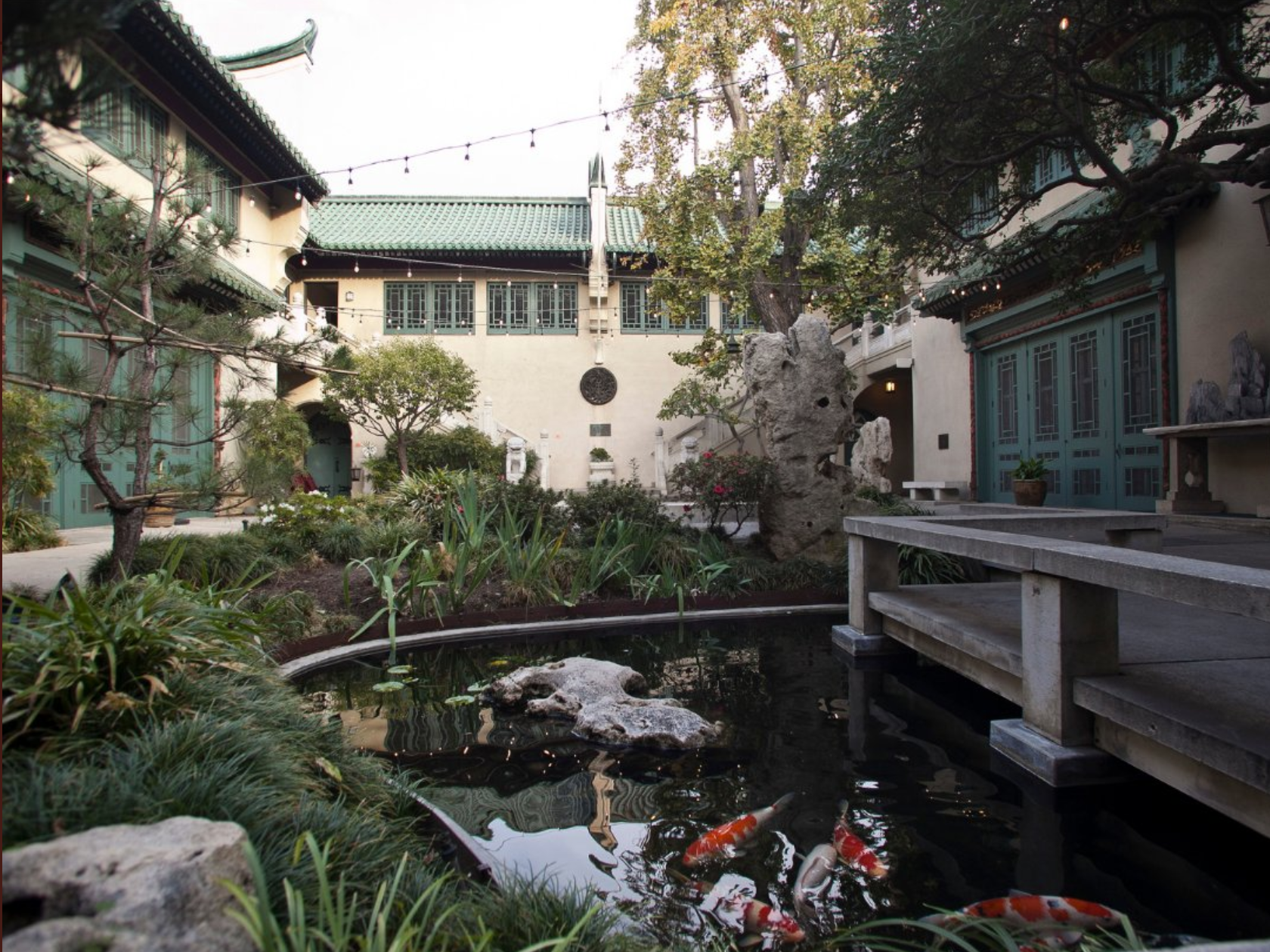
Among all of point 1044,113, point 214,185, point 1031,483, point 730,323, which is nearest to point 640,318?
point 730,323

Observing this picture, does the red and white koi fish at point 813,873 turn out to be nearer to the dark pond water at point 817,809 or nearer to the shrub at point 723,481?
the dark pond water at point 817,809

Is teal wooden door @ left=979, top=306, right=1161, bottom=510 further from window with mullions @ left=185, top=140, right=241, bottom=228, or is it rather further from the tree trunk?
the tree trunk

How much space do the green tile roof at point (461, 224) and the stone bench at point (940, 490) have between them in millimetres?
9616

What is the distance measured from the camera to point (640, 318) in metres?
19.8

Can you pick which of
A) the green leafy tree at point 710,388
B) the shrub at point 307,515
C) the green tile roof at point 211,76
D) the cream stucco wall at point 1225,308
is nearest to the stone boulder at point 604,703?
the shrub at point 307,515

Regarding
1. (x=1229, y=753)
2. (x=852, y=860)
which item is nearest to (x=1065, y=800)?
(x=1229, y=753)

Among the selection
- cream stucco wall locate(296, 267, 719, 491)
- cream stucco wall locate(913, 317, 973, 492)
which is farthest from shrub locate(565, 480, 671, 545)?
cream stucco wall locate(296, 267, 719, 491)

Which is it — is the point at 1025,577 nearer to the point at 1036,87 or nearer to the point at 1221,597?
the point at 1221,597

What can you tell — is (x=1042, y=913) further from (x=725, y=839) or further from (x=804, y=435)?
(x=804, y=435)

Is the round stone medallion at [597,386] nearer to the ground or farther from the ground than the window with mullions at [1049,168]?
nearer to the ground

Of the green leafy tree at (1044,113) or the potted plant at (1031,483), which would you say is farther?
the potted plant at (1031,483)

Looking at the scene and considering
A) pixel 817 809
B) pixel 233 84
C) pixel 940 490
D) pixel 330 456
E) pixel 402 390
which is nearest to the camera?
pixel 817 809

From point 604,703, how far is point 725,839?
140 cm

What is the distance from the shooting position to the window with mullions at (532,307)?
63.7 ft
